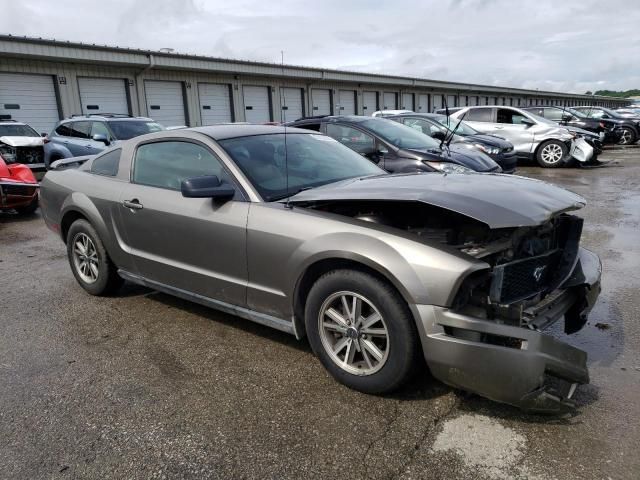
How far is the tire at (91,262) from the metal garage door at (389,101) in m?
32.2

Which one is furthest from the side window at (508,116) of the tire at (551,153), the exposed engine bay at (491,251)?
the exposed engine bay at (491,251)

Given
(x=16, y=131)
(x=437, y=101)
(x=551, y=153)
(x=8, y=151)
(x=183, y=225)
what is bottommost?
(x=551, y=153)

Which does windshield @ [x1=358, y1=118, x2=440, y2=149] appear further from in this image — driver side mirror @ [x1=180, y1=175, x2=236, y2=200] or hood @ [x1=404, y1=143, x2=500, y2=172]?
driver side mirror @ [x1=180, y1=175, x2=236, y2=200]

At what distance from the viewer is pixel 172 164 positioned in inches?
158

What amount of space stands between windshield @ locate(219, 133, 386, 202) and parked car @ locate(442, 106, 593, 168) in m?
10.6

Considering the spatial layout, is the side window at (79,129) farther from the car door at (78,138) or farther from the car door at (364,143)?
the car door at (364,143)

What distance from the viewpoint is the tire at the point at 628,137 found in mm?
21444

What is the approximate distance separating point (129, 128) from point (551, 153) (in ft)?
36.4

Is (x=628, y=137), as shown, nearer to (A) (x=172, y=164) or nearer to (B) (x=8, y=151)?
(B) (x=8, y=151)

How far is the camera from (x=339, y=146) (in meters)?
4.46

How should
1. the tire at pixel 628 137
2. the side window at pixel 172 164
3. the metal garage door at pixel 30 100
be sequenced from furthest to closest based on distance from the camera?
the tire at pixel 628 137 < the metal garage door at pixel 30 100 < the side window at pixel 172 164

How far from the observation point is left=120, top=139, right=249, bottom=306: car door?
11.3 ft

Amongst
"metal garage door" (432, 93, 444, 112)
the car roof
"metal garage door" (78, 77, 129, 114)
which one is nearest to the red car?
the car roof

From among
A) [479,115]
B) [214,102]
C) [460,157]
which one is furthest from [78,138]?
[214,102]
